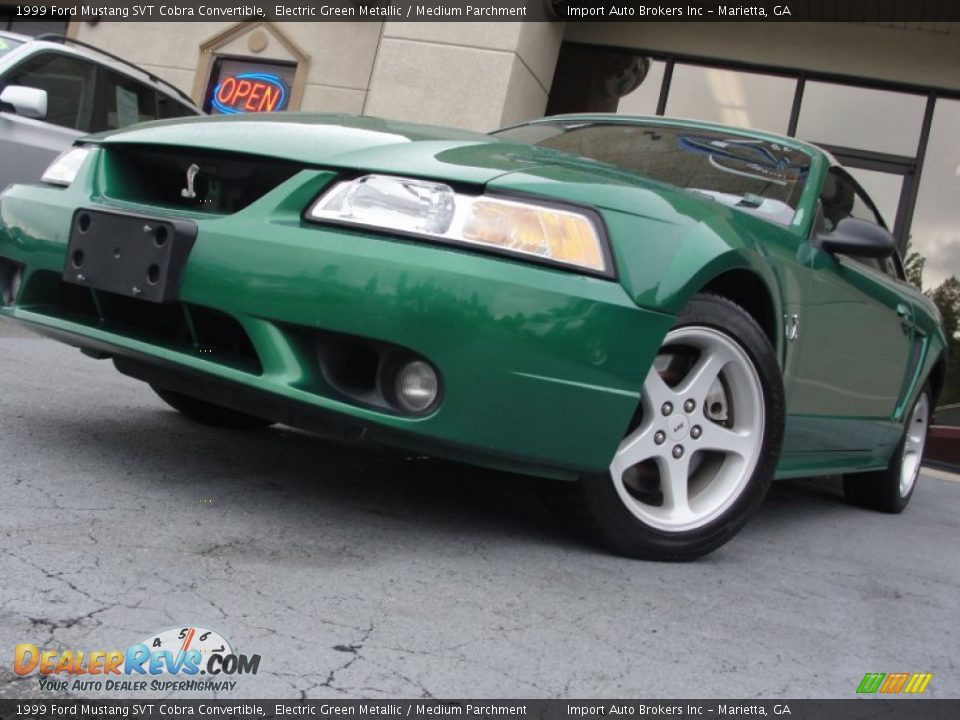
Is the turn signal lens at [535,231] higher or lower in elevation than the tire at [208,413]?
higher

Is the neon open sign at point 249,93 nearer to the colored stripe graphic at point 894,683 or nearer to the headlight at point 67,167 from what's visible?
the headlight at point 67,167

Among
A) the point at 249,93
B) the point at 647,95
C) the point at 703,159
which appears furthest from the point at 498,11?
the point at 703,159

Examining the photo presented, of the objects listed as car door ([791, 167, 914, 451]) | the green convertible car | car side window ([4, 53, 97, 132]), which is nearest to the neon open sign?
car side window ([4, 53, 97, 132])

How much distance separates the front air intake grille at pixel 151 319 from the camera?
2.62m

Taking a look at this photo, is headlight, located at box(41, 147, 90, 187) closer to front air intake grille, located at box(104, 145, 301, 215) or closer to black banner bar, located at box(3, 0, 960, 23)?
front air intake grille, located at box(104, 145, 301, 215)

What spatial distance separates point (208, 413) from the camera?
12.4ft

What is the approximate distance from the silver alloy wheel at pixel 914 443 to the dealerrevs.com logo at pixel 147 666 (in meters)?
3.78

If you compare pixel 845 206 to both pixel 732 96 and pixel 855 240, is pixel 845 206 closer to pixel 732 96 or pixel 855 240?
pixel 855 240

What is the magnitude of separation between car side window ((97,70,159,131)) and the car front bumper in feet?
14.0

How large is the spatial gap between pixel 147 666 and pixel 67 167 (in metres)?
1.89

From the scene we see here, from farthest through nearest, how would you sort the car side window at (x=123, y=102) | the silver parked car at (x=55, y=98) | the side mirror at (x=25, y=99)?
the car side window at (x=123, y=102) < the silver parked car at (x=55, y=98) < the side mirror at (x=25, y=99)

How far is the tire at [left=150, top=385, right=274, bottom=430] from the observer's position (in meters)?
3.77

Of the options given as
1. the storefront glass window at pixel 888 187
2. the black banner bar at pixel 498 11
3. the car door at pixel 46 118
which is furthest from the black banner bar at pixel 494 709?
the storefront glass window at pixel 888 187

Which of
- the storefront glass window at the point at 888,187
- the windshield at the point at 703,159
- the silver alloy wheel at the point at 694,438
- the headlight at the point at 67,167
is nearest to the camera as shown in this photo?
the silver alloy wheel at the point at 694,438
